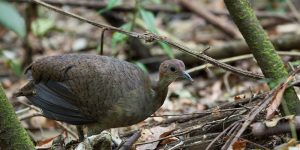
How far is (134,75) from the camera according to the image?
375 centimetres

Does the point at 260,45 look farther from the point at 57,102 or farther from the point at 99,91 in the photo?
the point at 57,102

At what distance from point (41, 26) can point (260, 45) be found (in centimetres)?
526

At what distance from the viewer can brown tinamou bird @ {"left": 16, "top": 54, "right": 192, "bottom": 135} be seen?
3.65 meters

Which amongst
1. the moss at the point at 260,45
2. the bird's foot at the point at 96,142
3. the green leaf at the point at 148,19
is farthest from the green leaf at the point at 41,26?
the moss at the point at 260,45

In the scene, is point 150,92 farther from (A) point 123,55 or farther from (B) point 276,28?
(B) point 276,28

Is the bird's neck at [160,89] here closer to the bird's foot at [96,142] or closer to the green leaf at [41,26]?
the bird's foot at [96,142]

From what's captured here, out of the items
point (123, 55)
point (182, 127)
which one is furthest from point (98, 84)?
point (123, 55)

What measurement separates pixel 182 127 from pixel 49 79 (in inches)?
37.6

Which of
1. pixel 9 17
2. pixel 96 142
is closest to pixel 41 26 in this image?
pixel 96 142

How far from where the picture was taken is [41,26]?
795 cm

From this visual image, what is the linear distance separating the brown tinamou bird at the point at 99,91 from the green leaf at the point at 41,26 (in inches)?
154

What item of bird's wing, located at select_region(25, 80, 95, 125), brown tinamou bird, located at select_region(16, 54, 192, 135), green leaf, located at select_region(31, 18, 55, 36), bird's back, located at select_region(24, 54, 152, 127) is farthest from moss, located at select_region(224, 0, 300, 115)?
green leaf, located at select_region(31, 18, 55, 36)

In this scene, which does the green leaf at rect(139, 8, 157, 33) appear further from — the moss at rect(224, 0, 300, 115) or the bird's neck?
the moss at rect(224, 0, 300, 115)

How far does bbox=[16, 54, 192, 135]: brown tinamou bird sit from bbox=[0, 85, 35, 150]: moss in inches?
34.3
